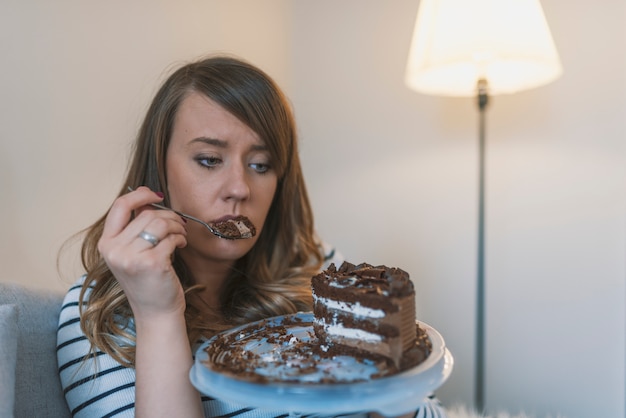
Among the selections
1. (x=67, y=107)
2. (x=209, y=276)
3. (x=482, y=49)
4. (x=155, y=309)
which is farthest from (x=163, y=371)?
(x=482, y=49)

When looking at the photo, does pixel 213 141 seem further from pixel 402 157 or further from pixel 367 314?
pixel 402 157

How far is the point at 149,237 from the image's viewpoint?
1138 mm

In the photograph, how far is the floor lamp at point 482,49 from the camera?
76.7 inches

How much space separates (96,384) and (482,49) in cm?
162

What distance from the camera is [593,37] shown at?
223 centimetres

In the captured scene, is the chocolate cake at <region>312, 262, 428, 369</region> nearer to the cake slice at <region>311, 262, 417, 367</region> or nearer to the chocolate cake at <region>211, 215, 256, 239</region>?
the cake slice at <region>311, 262, 417, 367</region>

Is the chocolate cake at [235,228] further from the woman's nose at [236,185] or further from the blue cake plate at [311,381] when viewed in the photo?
the blue cake plate at [311,381]

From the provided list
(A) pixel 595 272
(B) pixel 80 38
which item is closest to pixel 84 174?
(B) pixel 80 38

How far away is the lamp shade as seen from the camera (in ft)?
6.38

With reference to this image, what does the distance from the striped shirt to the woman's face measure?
316 millimetres

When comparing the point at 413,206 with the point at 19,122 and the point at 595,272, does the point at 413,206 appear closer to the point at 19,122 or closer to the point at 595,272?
the point at 595,272

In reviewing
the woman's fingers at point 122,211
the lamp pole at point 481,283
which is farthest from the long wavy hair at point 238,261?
the lamp pole at point 481,283

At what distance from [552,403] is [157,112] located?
6.81 ft

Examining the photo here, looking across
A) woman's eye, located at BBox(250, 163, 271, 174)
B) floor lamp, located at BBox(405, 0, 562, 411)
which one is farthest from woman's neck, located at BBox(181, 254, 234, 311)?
floor lamp, located at BBox(405, 0, 562, 411)
